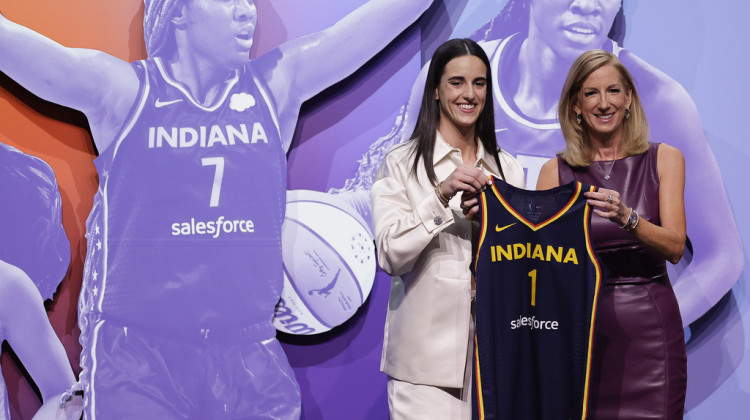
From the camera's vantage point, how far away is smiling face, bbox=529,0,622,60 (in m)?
3.17

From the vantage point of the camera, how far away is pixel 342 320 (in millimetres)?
3004

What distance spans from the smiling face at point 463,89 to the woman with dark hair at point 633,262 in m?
0.37

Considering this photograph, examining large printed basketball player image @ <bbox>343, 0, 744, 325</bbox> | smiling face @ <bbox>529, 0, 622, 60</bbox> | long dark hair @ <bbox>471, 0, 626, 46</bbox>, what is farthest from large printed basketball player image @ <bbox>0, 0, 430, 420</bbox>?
smiling face @ <bbox>529, 0, 622, 60</bbox>

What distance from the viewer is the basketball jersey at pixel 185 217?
2893 millimetres

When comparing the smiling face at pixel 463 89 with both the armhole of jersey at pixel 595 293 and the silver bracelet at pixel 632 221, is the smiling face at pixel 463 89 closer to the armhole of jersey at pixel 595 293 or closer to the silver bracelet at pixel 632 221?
the armhole of jersey at pixel 595 293

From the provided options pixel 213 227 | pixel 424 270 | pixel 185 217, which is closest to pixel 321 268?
pixel 213 227

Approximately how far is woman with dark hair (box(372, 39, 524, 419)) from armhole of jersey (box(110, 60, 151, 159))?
1361 mm

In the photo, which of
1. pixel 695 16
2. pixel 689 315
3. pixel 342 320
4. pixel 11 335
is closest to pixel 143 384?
pixel 11 335

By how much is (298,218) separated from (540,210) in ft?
4.28

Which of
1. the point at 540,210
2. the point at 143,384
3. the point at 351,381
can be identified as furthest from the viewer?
the point at 351,381

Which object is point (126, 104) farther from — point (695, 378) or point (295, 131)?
point (695, 378)

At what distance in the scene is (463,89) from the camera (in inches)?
79.7

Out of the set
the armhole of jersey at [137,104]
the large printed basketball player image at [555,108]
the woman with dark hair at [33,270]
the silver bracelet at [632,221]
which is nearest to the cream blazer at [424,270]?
the silver bracelet at [632,221]

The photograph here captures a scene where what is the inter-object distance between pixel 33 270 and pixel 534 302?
212cm
